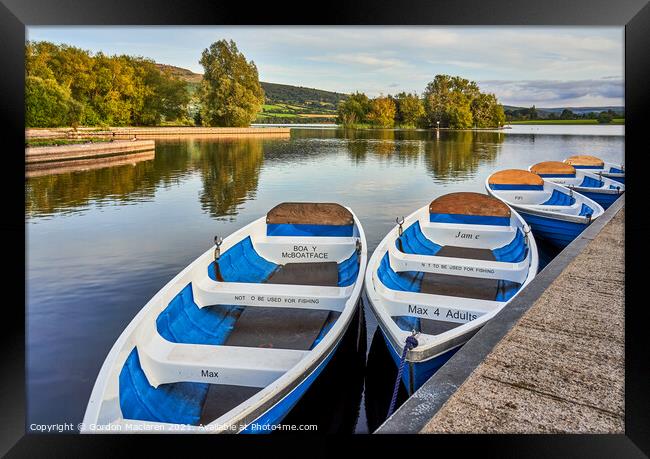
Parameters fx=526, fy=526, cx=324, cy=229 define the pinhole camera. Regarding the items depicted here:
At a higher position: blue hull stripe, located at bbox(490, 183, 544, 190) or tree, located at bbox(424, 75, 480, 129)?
tree, located at bbox(424, 75, 480, 129)

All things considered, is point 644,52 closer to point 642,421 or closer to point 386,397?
point 642,421

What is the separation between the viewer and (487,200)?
7.75 metres

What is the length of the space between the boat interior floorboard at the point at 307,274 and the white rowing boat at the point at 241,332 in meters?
0.01

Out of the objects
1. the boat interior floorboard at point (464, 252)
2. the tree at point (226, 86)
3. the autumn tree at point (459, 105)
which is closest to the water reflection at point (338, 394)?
the boat interior floorboard at point (464, 252)

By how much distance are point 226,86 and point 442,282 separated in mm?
21955

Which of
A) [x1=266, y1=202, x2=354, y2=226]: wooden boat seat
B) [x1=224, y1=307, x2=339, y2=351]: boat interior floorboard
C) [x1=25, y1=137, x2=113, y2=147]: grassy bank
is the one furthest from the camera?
[x1=25, y1=137, x2=113, y2=147]: grassy bank

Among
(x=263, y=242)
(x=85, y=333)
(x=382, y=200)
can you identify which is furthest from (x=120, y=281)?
(x=382, y=200)

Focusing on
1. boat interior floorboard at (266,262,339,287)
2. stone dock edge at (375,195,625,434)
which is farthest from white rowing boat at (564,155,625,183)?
stone dock edge at (375,195,625,434)

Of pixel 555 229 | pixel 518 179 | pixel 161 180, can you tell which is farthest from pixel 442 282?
pixel 161 180

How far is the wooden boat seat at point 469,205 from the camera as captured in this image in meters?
7.66

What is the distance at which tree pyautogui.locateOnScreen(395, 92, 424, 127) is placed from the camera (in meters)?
18.7

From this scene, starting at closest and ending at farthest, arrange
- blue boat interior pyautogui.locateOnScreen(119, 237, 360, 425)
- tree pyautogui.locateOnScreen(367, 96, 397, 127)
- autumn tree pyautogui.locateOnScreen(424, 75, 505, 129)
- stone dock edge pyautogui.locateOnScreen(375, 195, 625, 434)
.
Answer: stone dock edge pyautogui.locateOnScreen(375, 195, 625, 434) < blue boat interior pyautogui.locateOnScreen(119, 237, 360, 425) < autumn tree pyautogui.locateOnScreen(424, 75, 505, 129) < tree pyautogui.locateOnScreen(367, 96, 397, 127)

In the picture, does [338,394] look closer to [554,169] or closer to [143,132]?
[554,169]

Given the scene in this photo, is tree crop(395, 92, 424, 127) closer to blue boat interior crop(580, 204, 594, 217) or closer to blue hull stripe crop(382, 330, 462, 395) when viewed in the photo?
blue boat interior crop(580, 204, 594, 217)
